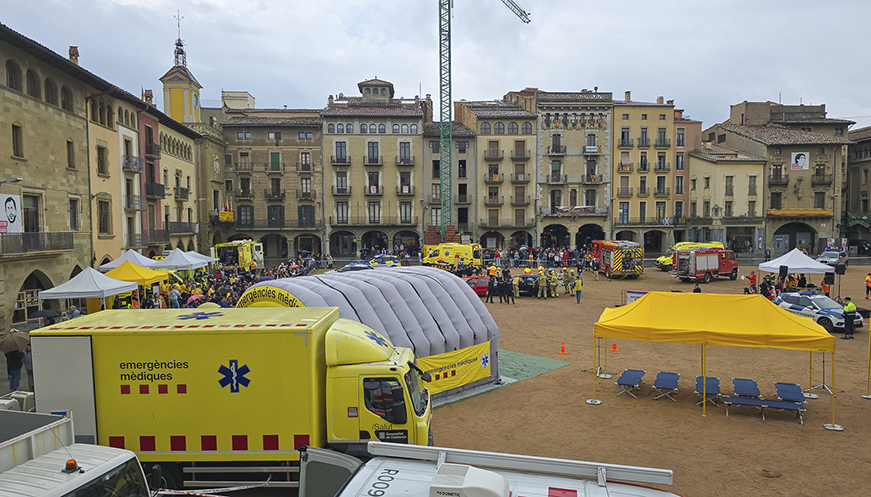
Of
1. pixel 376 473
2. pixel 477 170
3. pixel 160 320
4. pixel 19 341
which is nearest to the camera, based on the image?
pixel 376 473

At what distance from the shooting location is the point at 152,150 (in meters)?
36.4

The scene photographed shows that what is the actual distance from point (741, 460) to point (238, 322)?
352 inches

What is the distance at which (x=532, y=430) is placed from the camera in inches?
441

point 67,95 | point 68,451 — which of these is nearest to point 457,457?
point 68,451

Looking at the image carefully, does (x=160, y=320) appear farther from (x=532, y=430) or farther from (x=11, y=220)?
(x=11, y=220)

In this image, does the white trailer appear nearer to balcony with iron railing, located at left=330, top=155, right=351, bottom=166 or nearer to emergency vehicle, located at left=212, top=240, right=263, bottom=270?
emergency vehicle, located at left=212, top=240, right=263, bottom=270

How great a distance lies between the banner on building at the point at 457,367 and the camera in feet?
41.2

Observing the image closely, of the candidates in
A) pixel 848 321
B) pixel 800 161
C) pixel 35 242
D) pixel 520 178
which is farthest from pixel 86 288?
pixel 800 161

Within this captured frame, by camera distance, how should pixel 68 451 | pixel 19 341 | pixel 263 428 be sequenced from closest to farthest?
pixel 68 451 < pixel 263 428 < pixel 19 341

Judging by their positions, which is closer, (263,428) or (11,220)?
(263,428)

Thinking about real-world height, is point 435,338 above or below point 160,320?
below

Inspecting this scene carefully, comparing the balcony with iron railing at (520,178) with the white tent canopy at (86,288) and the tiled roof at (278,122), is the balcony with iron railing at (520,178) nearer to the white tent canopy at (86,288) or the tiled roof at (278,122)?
the tiled roof at (278,122)

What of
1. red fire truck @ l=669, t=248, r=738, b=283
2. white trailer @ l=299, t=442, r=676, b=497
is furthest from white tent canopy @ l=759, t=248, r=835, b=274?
white trailer @ l=299, t=442, r=676, b=497

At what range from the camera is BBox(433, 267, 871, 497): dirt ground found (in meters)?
→ 9.15
